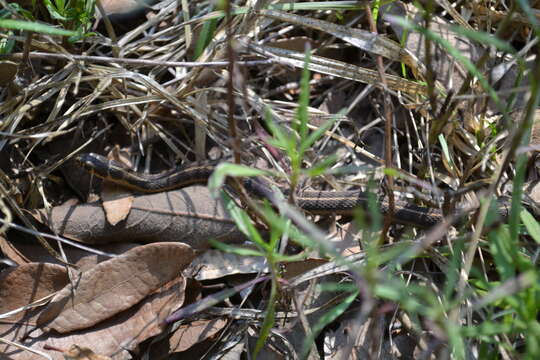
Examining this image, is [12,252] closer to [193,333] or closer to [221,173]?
[193,333]

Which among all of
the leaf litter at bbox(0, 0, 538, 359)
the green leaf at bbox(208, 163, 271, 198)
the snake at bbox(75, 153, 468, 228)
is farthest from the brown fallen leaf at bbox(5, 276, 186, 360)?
the green leaf at bbox(208, 163, 271, 198)

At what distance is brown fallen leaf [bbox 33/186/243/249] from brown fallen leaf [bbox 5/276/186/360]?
0.55 metres

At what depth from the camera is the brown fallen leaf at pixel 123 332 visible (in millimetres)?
3725

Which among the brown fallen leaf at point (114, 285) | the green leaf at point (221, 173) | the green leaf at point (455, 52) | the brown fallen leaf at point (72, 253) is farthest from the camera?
the brown fallen leaf at point (72, 253)

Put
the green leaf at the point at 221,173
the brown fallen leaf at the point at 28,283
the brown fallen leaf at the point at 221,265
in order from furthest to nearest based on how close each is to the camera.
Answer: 1. the brown fallen leaf at the point at 221,265
2. the brown fallen leaf at the point at 28,283
3. the green leaf at the point at 221,173

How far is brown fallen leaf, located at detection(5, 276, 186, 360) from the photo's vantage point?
3.72m

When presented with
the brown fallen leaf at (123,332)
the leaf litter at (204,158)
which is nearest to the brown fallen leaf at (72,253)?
the leaf litter at (204,158)

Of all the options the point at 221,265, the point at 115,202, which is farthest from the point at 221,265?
the point at 115,202

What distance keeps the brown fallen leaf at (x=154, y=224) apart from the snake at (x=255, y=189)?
1.21 feet

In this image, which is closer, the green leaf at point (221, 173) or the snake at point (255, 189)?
the green leaf at point (221, 173)

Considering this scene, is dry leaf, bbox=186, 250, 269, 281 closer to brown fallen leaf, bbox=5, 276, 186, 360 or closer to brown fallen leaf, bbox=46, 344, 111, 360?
brown fallen leaf, bbox=5, 276, 186, 360

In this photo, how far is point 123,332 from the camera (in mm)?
3805

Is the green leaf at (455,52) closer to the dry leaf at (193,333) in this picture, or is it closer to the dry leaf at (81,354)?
the dry leaf at (193,333)

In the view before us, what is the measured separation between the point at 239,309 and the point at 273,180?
1.25 metres
